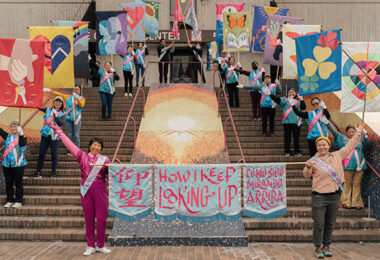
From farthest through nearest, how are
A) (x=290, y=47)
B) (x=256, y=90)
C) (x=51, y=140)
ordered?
1. (x=256, y=90)
2. (x=290, y=47)
3. (x=51, y=140)

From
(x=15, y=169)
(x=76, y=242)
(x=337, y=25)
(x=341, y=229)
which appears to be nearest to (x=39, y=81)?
(x=15, y=169)

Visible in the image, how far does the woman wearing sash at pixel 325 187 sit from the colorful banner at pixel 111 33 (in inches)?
327

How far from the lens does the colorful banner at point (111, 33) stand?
12281mm

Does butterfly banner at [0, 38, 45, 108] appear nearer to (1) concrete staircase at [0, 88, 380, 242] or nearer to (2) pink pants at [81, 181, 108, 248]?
(1) concrete staircase at [0, 88, 380, 242]

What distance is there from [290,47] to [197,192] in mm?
5896

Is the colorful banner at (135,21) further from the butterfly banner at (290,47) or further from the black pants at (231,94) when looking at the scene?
the butterfly banner at (290,47)

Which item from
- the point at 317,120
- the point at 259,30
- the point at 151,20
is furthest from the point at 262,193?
the point at 151,20

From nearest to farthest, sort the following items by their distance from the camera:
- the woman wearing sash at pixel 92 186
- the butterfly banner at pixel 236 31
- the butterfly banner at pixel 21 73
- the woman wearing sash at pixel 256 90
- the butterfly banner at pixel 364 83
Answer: the woman wearing sash at pixel 92 186, the butterfly banner at pixel 364 83, the butterfly banner at pixel 21 73, the woman wearing sash at pixel 256 90, the butterfly banner at pixel 236 31

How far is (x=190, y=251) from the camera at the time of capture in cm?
630

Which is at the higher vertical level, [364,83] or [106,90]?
[364,83]

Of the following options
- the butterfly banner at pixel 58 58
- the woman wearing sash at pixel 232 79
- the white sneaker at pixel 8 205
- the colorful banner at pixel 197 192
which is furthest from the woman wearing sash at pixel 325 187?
the woman wearing sash at pixel 232 79

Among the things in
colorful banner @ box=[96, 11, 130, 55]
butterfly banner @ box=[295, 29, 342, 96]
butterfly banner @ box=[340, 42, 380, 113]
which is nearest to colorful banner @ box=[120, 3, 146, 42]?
colorful banner @ box=[96, 11, 130, 55]

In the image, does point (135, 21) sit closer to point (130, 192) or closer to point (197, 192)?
point (130, 192)

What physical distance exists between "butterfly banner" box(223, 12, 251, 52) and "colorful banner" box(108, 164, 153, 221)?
8085mm
